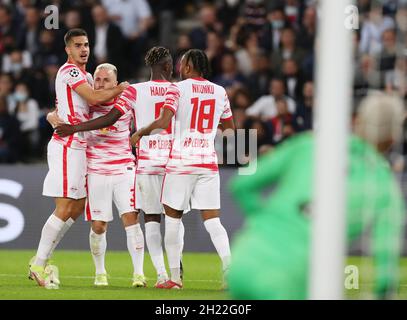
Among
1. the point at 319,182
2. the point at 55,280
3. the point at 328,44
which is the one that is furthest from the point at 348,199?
the point at 55,280

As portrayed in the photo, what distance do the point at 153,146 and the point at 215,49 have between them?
6993mm

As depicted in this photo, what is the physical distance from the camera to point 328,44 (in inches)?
195

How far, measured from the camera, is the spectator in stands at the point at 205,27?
56.9 ft

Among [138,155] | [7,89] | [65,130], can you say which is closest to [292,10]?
[7,89]

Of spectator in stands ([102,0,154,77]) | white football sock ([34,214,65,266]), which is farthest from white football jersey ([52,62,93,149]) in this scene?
spectator in stands ([102,0,154,77])

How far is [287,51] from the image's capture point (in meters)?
16.8

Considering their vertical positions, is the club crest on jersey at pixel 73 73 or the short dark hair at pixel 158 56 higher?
the short dark hair at pixel 158 56

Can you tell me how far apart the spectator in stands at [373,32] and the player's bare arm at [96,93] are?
637cm

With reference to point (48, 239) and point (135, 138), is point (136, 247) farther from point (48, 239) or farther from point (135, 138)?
point (135, 138)

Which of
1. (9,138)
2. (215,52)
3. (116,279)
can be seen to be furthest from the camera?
(215,52)

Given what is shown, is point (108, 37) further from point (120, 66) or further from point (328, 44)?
point (328, 44)

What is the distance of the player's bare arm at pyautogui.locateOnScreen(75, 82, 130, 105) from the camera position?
973 cm

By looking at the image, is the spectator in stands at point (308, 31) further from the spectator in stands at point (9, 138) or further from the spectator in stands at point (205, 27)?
the spectator in stands at point (9, 138)

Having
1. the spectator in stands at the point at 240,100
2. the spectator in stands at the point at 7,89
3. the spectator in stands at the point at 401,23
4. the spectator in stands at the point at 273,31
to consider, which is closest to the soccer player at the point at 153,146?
the spectator in stands at the point at 240,100
